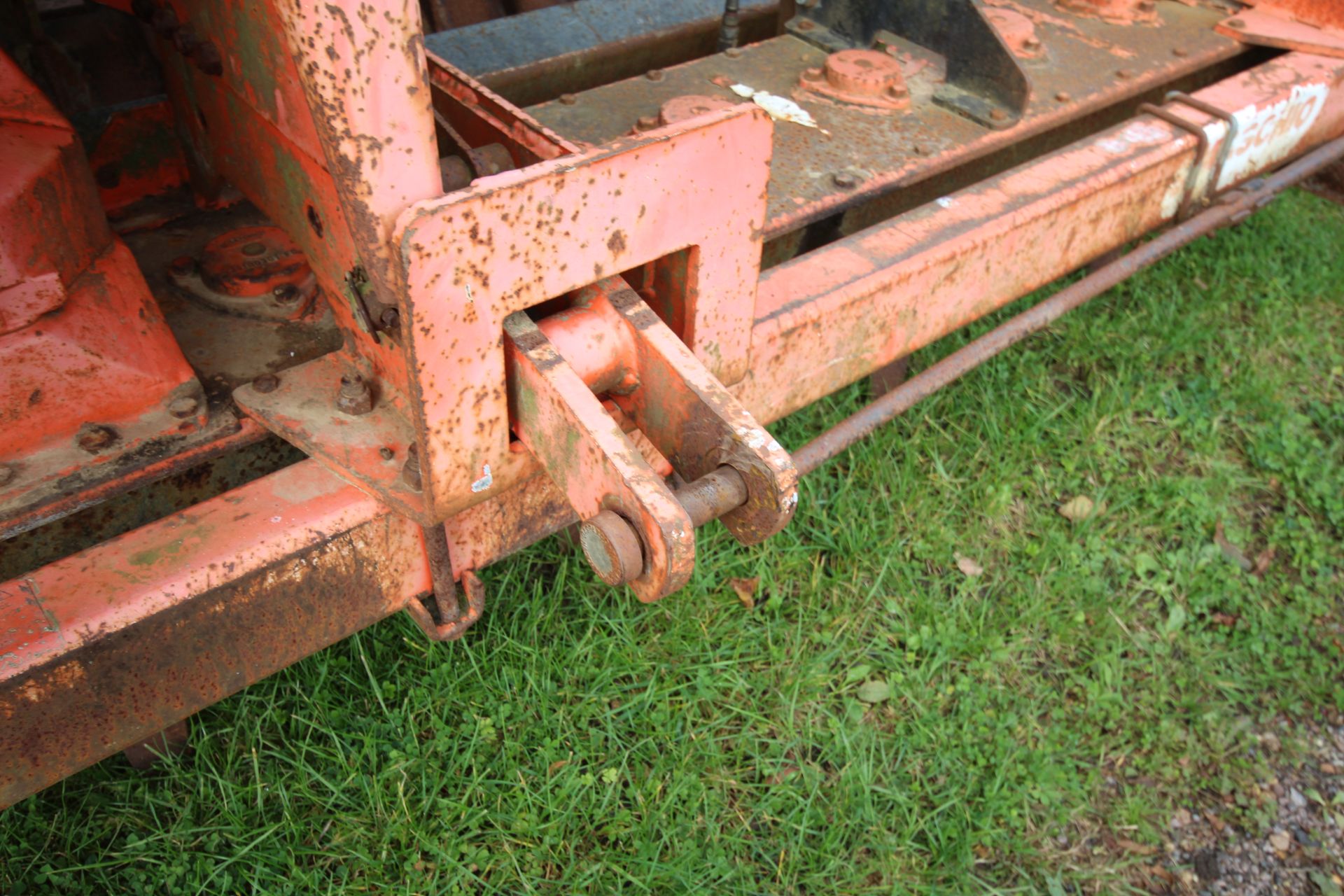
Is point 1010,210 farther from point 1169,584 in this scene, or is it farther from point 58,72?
point 58,72

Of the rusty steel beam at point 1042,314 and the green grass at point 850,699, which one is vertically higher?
the rusty steel beam at point 1042,314

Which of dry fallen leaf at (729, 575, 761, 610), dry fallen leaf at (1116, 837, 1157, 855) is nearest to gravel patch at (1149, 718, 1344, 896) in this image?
dry fallen leaf at (1116, 837, 1157, 855)

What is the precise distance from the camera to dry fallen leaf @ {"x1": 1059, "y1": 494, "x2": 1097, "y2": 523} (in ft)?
8.77

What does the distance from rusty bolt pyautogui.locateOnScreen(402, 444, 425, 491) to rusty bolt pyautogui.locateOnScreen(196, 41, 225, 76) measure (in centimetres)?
60

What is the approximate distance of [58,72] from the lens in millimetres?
1902

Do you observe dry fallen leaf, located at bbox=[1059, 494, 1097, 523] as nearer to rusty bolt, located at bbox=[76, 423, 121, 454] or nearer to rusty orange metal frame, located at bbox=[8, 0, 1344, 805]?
rusty orange metal frame, located at bbox=[8, 0, 1344, 805]

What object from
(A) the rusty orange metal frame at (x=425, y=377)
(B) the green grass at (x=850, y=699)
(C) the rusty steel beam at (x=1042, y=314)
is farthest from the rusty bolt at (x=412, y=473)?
(B) the green grass at (x=850, y=699)

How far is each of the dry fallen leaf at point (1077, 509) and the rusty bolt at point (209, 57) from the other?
217cm

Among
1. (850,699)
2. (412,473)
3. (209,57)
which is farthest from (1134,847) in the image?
(209,57)

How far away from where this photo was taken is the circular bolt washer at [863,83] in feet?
7.39

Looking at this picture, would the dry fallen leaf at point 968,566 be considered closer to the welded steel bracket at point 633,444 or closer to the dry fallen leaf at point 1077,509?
the dry fallen leaf at point 1077,509

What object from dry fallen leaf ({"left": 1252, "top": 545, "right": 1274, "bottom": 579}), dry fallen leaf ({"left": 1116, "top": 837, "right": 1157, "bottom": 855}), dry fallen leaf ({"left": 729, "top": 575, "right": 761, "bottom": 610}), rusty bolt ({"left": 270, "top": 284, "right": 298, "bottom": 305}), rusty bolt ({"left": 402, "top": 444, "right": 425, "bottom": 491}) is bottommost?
dry fallen leaf ({"left": 1116, "top": 837, "right": 1157, "bottom": 855})

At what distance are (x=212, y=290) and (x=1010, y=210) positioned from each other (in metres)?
1.41

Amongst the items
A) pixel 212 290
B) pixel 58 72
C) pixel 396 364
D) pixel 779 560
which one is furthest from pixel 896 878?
pixel 58 72
